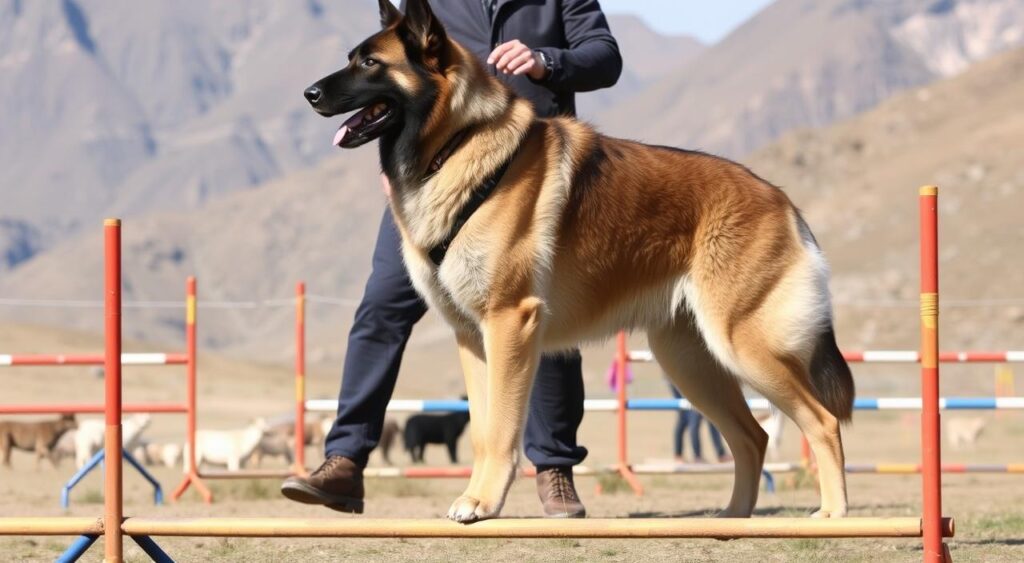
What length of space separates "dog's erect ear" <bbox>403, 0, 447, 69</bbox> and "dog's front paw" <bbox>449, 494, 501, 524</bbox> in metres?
1.41

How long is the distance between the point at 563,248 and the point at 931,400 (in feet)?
4.52

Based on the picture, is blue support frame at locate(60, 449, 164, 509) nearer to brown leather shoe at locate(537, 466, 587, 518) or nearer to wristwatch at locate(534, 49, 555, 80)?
brown leather shoe at locate(537, 466, 587, 518)

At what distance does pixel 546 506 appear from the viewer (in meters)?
6.64

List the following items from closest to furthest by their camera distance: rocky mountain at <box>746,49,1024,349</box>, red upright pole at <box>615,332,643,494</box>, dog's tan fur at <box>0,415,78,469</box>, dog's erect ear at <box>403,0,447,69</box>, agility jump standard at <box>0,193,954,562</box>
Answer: agility jump standard at <box>0,193,954,562</box>, dog's erect ear at <box>403,0,447,69</box>, red upright pole at <box>615,332,643,494</box>, dog's tan fur at <box>0,415,78,469</box>, rocky mountain at <box>746,49,1024,349</box>

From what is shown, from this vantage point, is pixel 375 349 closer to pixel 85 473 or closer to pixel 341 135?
pixel 341 135

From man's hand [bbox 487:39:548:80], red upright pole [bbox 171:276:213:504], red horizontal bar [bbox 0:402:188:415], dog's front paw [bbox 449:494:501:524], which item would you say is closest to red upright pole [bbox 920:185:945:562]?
dog's front paw [bbox 449:494:501:524]

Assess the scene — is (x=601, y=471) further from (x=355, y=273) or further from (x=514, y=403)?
(x=355, y=273)

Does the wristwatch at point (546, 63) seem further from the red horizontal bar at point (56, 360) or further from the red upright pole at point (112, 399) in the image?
the red horizontal bar at point (56, 360)

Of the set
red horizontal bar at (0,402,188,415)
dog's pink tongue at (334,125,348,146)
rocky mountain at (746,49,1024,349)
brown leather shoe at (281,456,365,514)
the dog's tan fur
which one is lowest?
the dog's tan fur

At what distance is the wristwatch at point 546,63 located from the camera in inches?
225

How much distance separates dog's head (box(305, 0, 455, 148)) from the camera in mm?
4734

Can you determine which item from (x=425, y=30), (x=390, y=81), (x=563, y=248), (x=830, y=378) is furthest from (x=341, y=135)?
(x=830, y=378)

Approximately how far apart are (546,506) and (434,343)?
3393 inches

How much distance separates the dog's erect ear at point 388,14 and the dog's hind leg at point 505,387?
1.01 metres
